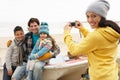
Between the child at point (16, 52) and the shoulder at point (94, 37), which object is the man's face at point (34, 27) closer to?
the child at point (16, 52)

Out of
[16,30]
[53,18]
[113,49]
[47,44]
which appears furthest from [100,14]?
[53,18]

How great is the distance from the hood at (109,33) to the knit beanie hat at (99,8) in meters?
0.10

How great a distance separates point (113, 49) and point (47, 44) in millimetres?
1735

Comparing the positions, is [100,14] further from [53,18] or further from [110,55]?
[53,18]

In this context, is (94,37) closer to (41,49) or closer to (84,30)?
(84,30)

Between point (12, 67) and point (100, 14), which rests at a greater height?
point (100, 14)

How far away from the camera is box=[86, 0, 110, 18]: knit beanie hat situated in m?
2.93

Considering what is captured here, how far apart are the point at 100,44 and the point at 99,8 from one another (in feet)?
0.87

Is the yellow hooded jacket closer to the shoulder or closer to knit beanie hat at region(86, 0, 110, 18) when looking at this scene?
the shoulder

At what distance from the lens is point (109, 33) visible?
292 centimetres

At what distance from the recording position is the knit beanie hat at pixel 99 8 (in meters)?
2.93

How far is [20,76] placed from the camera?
4.80 metres

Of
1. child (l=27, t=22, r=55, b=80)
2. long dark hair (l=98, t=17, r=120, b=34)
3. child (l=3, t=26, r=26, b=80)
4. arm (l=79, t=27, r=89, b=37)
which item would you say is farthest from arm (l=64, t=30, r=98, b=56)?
child (l=3, t=26, r=26, b=80)

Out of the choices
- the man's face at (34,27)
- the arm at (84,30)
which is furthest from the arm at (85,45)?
the man's face at (34,27)
